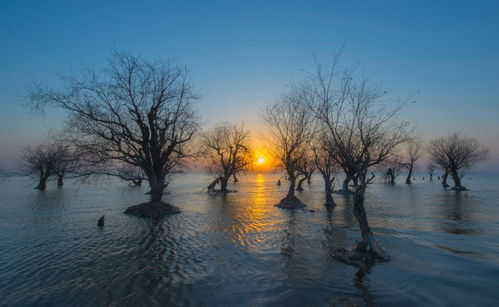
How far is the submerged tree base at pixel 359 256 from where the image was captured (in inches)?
432

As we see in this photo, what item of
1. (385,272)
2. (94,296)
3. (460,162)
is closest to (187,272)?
(94,296)

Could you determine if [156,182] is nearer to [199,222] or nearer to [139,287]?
[199,222]

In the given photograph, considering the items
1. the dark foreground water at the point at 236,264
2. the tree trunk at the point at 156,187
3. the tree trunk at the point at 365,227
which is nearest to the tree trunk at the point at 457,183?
the dark foreground water at the point at 236,264

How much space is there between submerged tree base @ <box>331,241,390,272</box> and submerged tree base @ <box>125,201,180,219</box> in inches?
628

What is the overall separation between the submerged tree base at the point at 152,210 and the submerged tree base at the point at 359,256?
628 inches

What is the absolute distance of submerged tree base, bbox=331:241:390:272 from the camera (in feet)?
36.0

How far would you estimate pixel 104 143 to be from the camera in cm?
2216

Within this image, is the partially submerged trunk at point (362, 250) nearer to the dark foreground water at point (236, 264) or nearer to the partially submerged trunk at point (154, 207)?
the dark foreground water at point (236, 264)

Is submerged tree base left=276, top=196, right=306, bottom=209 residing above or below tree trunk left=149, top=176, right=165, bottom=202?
below

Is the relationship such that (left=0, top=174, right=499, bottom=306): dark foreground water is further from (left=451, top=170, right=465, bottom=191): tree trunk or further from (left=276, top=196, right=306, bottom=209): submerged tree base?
(left=451, top=170, right=465, bottom=191): tree trunk

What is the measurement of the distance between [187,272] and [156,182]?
15.3 meters

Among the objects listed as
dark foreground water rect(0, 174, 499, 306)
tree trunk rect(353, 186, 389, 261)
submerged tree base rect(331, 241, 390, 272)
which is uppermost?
tree trunk rect(353, 186, 389, 261)

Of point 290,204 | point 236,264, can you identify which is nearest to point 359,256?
point 236,264

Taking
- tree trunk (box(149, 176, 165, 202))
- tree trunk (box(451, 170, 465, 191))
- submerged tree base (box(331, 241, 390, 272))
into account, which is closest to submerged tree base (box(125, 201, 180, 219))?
tree trunk (box(149, 176, 165, 202))
